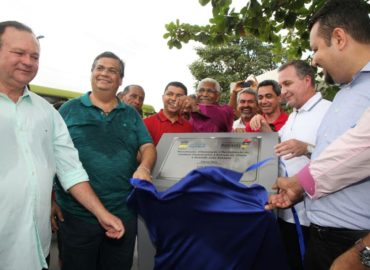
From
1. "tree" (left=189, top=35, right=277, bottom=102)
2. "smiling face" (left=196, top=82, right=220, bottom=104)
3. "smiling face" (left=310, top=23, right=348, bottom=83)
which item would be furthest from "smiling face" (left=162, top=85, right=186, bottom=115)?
"tree" (left=189, top=35, right=277, bottom=102)

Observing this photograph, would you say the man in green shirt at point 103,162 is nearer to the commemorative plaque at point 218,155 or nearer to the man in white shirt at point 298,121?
the commemorative plaque at point 218,155

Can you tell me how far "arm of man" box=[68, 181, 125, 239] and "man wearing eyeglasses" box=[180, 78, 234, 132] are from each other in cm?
155

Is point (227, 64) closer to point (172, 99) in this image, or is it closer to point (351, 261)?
point (172, 99)

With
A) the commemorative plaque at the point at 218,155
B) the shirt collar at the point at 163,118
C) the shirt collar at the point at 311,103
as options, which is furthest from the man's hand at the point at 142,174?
the shirt collar at the point at 311,103

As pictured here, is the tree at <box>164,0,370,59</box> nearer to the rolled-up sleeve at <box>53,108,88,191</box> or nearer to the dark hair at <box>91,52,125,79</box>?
the dark hair at <box>91,52,125,79</box>

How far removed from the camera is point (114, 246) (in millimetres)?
2467

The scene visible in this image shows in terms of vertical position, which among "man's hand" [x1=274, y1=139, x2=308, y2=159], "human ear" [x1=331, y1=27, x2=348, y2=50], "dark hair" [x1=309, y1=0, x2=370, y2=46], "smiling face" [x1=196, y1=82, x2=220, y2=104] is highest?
"dark hair" [x1=309, y1=0, x2=370, y2=46]

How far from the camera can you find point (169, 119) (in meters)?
3.34

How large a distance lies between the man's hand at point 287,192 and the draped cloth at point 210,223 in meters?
0.10

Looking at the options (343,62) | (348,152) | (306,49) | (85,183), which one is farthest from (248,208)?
(306,49)

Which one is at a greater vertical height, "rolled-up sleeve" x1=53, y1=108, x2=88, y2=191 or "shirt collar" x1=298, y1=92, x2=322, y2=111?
"shirt collar" x1=298, y1=92, x2=322, y2=111

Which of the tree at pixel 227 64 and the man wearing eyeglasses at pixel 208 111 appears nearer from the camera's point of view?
the man wearing eyeglasses at pixel 208 111

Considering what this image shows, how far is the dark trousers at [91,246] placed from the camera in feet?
7.66

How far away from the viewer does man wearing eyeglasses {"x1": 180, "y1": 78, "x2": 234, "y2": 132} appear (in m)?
3.37
